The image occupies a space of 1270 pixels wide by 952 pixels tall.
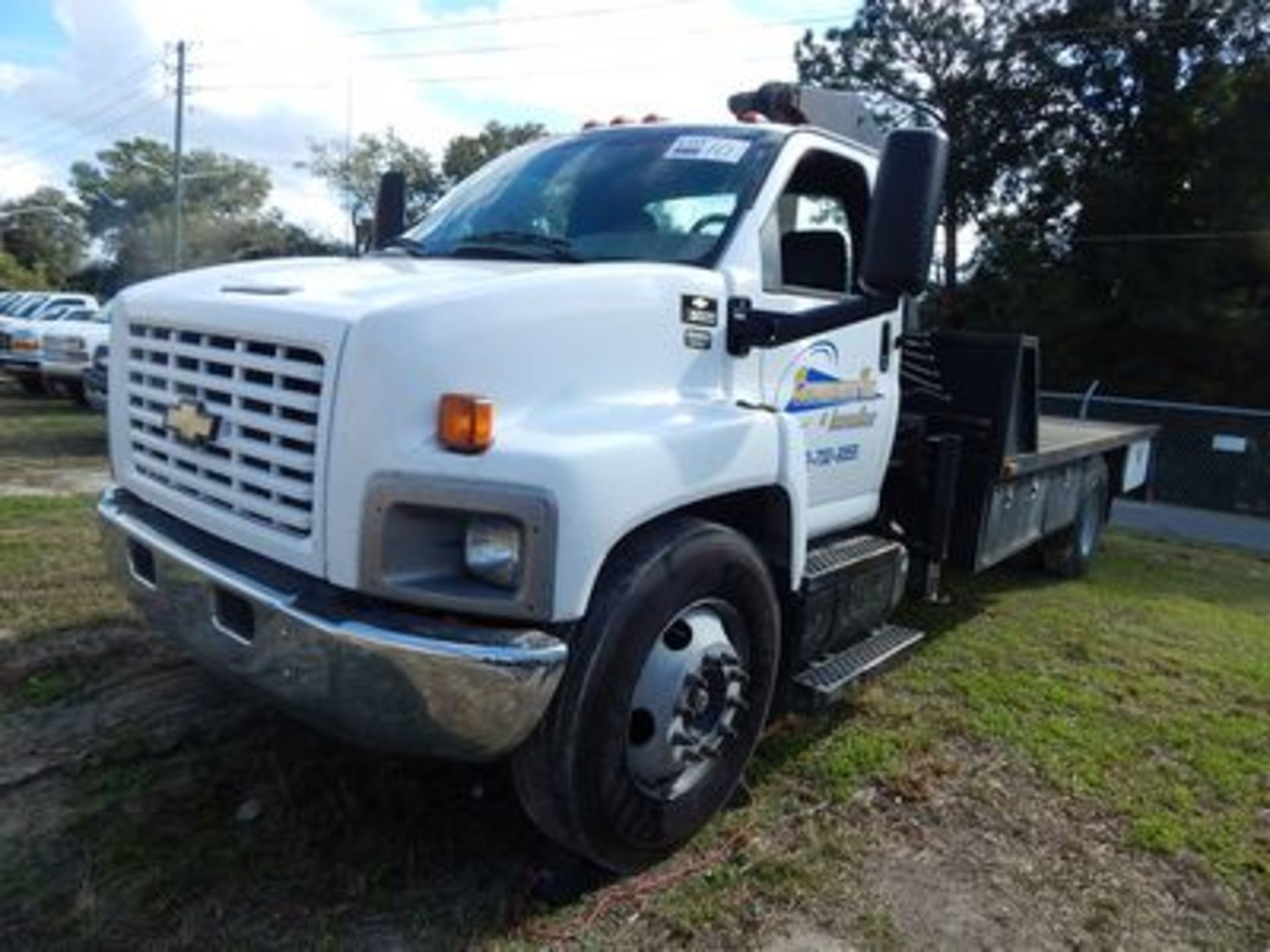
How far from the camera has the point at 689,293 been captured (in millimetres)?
3766

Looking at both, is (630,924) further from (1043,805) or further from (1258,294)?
(1258,294)

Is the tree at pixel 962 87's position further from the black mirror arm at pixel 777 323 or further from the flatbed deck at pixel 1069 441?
the black mirror arm at pixel 777 323

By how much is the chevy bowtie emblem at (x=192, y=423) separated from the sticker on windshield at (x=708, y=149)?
1.97 metres

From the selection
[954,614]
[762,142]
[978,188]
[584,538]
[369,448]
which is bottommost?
[954,614]

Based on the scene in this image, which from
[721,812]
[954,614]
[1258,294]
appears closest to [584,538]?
[721,812]

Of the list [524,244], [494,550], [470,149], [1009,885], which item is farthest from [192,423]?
[470,149]

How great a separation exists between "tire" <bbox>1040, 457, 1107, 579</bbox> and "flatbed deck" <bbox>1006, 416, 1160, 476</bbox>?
231mm

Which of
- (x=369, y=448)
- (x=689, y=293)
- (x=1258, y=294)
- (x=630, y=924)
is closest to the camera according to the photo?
(x=369, y=448)

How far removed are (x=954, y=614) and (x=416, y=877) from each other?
449 cm

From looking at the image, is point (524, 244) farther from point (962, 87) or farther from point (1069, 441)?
point (962, 87)

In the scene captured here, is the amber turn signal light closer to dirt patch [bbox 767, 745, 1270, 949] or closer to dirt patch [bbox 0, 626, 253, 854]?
dirt patch [bbox 767, 745, 1270, 949]

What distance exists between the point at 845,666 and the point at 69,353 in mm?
16666

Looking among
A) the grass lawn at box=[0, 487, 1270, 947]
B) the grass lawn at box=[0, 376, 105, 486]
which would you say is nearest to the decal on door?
the grass lawn at box=[0, 487, 1270, 947]

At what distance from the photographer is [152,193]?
9688 centimetres
